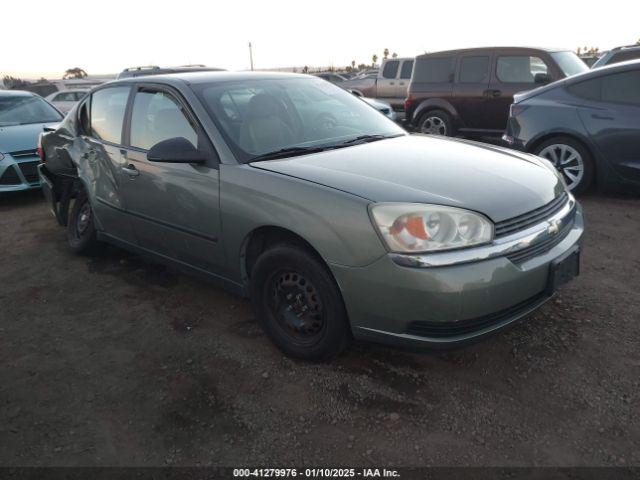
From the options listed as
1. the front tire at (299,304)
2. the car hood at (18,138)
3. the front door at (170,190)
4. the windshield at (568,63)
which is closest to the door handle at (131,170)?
the front door at (170,190)

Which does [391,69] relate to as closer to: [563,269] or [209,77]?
[209,77]

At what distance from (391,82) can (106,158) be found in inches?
453

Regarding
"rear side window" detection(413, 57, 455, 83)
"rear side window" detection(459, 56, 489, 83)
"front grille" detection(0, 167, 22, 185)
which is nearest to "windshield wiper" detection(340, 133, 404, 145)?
"front grille" detection(0, 167, 22, 185)

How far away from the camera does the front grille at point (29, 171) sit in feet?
22.1

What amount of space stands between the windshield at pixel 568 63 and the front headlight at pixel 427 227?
22.3ft

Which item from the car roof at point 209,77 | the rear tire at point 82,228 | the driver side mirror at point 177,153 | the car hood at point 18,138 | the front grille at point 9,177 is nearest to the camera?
the driver side mirror at point 177,153

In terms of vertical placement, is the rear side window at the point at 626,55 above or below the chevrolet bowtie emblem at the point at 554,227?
above

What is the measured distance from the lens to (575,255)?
2.75 m

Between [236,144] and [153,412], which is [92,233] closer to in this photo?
[236,144]

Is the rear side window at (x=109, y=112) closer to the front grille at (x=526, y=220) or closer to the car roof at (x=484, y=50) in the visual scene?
the front grille at (x=526, y=220)

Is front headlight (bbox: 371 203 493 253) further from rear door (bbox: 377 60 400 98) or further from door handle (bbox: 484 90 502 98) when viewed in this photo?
rear door (bbox: 377 60 400 98)

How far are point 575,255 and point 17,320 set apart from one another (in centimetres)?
365

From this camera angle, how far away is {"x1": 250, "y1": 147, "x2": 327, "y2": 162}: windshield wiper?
2.98m

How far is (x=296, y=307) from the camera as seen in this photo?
2.81 m
